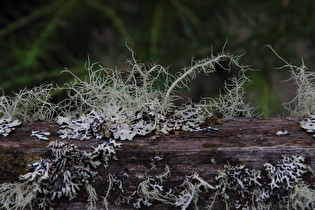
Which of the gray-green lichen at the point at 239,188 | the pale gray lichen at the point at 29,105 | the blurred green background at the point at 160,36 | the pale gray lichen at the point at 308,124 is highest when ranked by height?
the blurred green background at the point at 160,36

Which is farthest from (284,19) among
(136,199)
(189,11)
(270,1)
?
(136,199)

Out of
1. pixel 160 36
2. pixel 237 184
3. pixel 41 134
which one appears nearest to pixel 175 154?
pixel 237 184

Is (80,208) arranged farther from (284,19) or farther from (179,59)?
(284,19)

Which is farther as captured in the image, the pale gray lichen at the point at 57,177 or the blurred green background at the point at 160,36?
the blurred green background at the point at 160,36

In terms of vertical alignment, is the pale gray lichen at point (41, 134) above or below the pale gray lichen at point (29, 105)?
below

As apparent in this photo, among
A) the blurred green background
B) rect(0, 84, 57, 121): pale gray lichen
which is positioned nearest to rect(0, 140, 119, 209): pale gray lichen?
rect(0, 84, 57, 121): pale gray lichen

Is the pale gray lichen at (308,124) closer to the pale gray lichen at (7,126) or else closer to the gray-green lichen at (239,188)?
the gray-green lichen at (239,188)

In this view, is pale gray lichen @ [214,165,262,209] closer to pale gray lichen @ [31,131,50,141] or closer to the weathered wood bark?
the weathered wood bark

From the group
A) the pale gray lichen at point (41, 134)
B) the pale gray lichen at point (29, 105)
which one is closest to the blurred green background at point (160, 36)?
the pale gray lichen at point (29, 105)
